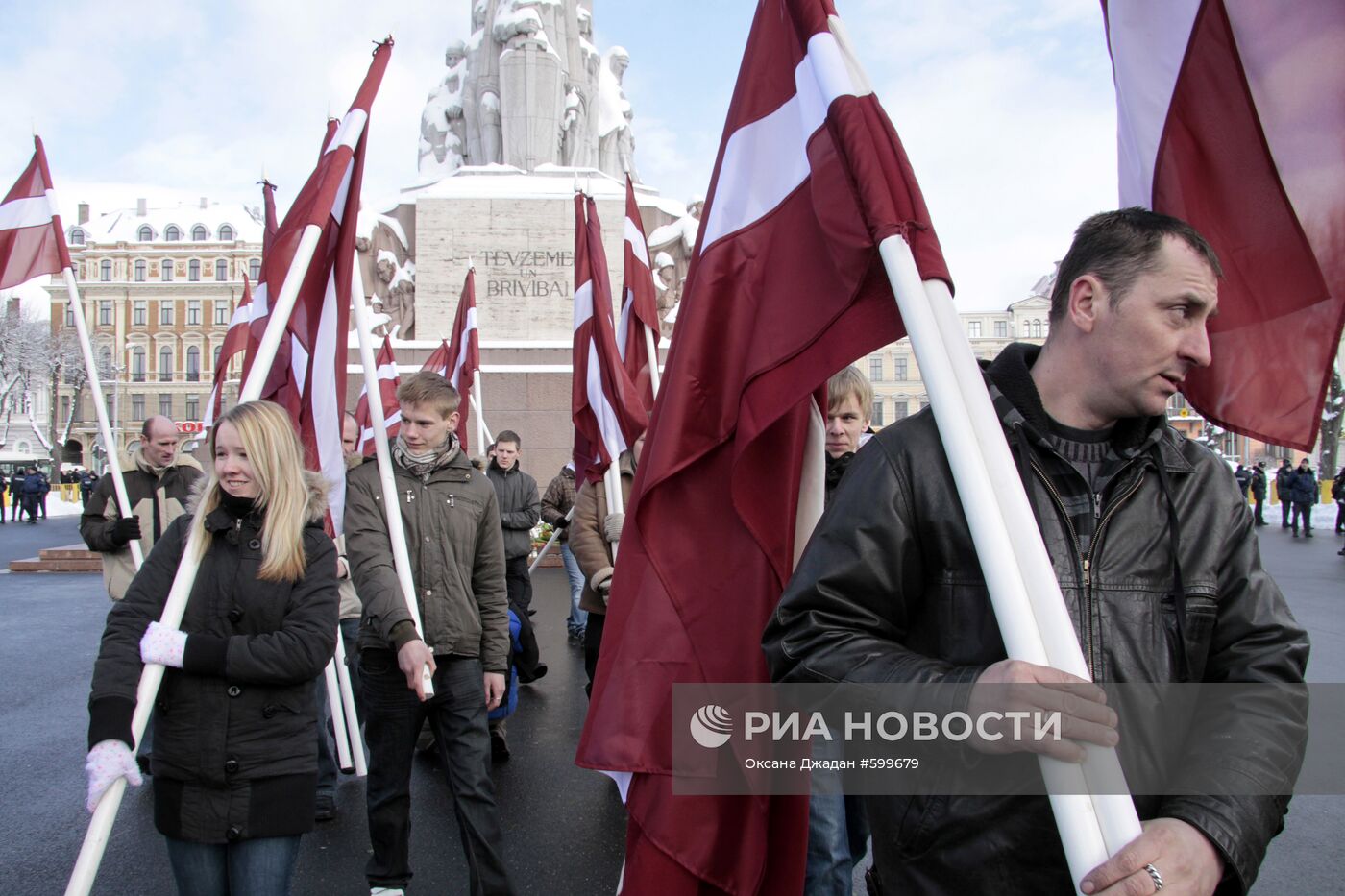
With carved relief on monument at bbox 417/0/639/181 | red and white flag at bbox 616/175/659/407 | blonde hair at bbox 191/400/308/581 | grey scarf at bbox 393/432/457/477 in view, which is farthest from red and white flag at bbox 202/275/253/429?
carved relief on monument at bbox 417/0/639/181

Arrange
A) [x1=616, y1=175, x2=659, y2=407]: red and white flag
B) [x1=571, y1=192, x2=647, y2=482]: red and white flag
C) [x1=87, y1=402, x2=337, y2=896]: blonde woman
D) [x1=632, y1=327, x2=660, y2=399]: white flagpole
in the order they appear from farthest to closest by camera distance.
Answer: [x1=616, y1=175, x2=659, y2=407]: red and white flag, [x1=632, y1=327, x2=660, y2=399]: white flagpole, [x1=571, y1=192, x2=647, y2=482]: red and white flag, [x1=87, y1=402, x2=337, y2=896]: blonde woman

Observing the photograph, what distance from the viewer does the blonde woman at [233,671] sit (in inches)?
93.0

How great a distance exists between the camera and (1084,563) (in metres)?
1.51

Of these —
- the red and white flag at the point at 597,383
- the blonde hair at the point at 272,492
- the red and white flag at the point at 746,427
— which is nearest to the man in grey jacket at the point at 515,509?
the red and white flag at the point at 597,383

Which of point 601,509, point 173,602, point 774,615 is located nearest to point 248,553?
point 173,602

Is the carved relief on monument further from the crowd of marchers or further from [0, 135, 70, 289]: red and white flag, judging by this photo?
the crowd of marchers

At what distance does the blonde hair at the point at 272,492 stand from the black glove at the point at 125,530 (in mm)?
2483

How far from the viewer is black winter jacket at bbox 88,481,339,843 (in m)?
2.36

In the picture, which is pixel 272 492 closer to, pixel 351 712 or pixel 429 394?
pixel 429 394

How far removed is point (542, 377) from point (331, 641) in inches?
447

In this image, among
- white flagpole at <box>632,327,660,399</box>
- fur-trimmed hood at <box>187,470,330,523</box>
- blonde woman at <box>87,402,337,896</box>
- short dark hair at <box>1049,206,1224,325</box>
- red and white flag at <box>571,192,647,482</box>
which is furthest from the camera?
white flagpole at <box>632,327,660,399</box>

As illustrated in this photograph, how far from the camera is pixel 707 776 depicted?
75.2 inches

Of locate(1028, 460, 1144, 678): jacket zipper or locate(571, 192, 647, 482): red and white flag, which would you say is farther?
locate(571, 192, 647, 482): red and white flag

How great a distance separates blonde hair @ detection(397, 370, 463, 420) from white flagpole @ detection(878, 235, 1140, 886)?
2285 millimetres
